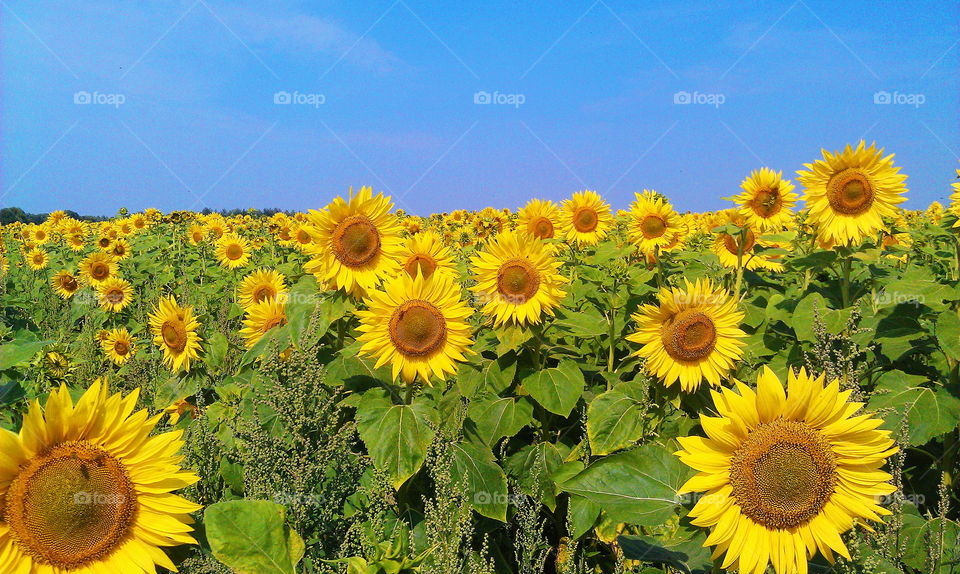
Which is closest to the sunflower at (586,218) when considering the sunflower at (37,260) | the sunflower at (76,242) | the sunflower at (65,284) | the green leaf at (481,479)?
the green leaf at (481,479)

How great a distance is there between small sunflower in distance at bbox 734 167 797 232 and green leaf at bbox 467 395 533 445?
3.55 meters

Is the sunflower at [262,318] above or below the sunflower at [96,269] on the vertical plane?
below

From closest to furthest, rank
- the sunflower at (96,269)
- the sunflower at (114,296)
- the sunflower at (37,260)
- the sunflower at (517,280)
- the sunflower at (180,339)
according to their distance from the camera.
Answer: the sunflower at (517,280) < the sunflower at (180,339) < the sunflower at (114,296) < the sunflower at (96,269) < the sunflower at (37,260)

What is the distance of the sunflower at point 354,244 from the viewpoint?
400 cm

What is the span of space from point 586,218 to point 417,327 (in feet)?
15.2

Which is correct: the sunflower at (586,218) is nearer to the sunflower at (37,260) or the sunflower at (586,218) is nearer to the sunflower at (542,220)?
the sunflower at (542,220)

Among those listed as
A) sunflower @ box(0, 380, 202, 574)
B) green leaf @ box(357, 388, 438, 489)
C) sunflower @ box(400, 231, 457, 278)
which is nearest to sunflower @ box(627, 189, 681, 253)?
sunflower @ box(400, 231, 457, 278)

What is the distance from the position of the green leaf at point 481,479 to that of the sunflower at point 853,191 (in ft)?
9.51

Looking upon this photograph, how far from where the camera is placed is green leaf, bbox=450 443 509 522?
3.19 m

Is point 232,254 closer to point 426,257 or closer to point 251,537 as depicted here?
point 426,257

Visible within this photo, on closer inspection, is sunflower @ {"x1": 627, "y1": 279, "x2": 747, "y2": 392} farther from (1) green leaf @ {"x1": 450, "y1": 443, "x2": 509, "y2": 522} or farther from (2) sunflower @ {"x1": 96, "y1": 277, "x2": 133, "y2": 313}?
(2) sunflower @ {"x1": 96, "y1": 277, "x2": 133, "y2": 313}

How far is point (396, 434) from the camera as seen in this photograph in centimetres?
309

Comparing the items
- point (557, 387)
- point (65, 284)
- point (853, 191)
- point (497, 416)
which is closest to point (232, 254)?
point (65, 284)

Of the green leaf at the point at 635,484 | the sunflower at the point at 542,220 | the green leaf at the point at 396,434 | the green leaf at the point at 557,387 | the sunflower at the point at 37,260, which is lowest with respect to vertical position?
the green leaf at the point at 635,484
